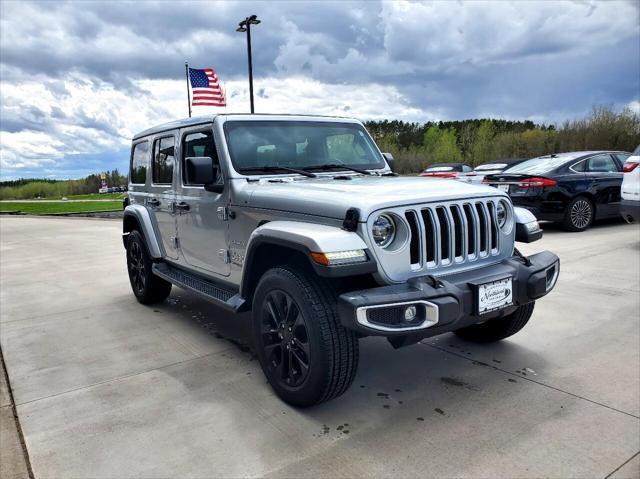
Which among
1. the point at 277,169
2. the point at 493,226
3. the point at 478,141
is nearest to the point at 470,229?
the point at 493,226

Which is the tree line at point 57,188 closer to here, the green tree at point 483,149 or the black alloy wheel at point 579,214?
the green tree at point 483,149

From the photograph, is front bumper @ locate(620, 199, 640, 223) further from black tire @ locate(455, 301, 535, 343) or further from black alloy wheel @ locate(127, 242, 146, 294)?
black alloy wheel @ locate(127, 242, 146, 294)

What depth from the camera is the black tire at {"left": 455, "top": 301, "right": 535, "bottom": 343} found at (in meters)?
3.75

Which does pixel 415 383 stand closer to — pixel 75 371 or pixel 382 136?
pixel 75 371

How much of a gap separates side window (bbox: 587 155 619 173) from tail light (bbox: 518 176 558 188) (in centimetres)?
102

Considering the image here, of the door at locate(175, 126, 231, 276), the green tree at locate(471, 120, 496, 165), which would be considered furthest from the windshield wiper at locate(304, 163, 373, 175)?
the green tree at locate(471, 120, 496, 165)

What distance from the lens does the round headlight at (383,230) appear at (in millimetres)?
2801

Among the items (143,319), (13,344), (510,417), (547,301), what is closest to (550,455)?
(510,417)

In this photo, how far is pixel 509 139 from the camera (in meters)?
43.4

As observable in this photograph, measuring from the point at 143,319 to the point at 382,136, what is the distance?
236 feet

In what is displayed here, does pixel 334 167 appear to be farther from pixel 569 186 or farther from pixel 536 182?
pixel 569 186

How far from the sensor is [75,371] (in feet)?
12.8

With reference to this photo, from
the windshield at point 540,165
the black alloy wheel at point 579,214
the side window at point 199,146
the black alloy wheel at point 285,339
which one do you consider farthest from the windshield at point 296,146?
the black alloy wheel at point 579,214

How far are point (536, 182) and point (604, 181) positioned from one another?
153cm
